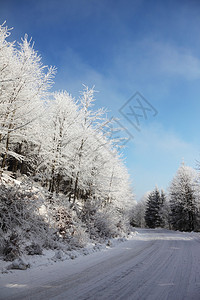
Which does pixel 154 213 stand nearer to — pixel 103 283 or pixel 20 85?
pixel 20 85

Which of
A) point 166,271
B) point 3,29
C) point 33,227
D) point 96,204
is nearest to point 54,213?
point 33,227

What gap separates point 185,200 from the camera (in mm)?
28500

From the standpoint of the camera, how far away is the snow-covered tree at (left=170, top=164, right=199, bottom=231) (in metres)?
27.7

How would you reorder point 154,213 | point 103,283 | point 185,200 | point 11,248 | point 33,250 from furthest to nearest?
1. point 154,213
2. point 185,200
3. point 33,250
4. point 11,248
5. point 103,283

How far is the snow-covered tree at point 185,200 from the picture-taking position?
1091 inches

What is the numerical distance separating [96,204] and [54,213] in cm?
384

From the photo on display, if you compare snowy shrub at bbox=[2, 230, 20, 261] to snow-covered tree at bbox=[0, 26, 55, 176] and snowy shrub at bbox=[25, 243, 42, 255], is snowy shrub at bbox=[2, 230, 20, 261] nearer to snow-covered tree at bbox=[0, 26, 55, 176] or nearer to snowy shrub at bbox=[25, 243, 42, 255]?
snowy shrub at bbox=[25, 243, 42, 255]

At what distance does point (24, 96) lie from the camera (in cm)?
930

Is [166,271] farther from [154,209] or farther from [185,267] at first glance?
[154,209]

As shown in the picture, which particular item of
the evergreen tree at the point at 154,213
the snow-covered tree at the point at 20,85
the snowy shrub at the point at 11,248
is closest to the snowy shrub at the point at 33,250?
the snowy shrub at the point at 11,248

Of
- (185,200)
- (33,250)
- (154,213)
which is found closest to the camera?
(33,250)

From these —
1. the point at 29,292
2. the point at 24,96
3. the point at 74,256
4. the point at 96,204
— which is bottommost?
the point at 74,256

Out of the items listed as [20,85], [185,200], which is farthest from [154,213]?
[20,85]

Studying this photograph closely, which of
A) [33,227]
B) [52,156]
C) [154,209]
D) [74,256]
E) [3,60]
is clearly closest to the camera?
[74,256]
